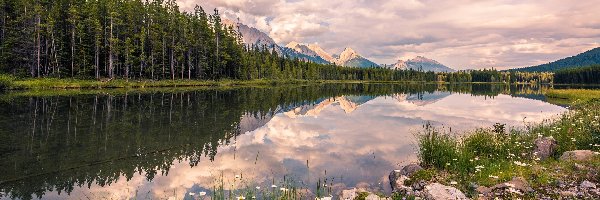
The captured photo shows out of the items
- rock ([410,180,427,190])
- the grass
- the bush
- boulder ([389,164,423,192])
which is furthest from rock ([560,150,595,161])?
the bush

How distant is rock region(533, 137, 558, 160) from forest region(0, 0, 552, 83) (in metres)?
78.7

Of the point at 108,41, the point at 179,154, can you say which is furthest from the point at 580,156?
the point at 108,41

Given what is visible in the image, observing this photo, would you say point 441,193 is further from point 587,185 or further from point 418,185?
point 587,185

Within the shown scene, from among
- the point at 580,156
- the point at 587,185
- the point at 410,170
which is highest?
the point at 580,156

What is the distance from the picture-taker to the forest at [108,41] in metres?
69.0

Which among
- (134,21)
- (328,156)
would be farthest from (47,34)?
(328,156)

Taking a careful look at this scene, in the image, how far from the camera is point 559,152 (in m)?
16.5

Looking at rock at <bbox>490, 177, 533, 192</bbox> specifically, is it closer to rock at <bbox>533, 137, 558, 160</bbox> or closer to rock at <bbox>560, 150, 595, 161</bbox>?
rock at <bbox>560, 150, 595, 161</bbox>

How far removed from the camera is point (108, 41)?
81.7m

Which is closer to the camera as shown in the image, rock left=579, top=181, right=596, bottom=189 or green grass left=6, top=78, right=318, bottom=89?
rock left=579, top=181, right=596, bottom=189

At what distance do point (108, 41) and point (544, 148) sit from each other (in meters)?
87.7

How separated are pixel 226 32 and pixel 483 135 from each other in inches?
4450

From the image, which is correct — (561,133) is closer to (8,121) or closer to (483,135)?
(483,135)

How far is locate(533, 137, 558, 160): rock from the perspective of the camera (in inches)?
614
